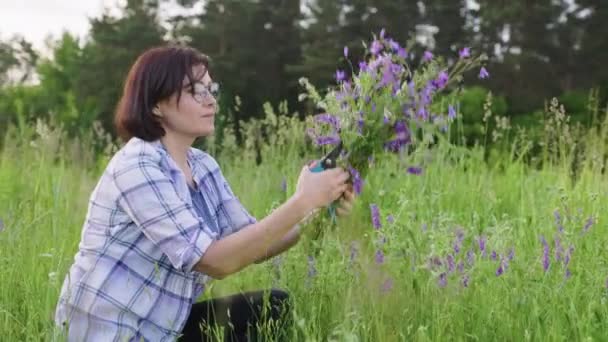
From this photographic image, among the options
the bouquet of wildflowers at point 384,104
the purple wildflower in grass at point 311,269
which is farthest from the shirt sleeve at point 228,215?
the bouquet of wildflowers at point 384,104

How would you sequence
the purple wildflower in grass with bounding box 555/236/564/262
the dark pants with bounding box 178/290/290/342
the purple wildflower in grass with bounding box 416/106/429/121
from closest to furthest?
the purple wildflower in grass with bounding box 416/106/429/121 → the purple wildflower in grass with bounding box 555/236/564/262 → the dark pants with bounding box 178/290/290/342

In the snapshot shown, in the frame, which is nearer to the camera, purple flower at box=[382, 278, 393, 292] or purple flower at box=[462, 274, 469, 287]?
purple flower at box=[382, 278, 393, 292]

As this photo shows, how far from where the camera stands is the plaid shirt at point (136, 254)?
1.96m

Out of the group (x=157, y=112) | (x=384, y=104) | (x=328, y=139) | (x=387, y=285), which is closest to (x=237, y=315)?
(x=387, y=285)

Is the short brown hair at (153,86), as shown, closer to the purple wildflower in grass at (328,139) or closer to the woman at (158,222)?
the woman at (158,222)

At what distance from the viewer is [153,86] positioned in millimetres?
2146

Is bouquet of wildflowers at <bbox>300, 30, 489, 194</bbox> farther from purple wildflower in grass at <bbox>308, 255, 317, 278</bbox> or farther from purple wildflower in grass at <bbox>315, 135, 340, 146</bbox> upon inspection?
purple wildflower in grass at <bbox>308, 255, 317, 278</bbox>

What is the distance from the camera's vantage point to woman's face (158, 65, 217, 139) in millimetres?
2150

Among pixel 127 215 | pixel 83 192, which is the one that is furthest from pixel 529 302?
pixel 83 192

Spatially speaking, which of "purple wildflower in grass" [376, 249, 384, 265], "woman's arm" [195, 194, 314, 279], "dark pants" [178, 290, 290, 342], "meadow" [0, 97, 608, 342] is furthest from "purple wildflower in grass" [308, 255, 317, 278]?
"woman's arm" [195, 194, 314, 279]

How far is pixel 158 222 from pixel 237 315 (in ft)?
2.18

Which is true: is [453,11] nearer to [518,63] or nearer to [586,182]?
[518,63]

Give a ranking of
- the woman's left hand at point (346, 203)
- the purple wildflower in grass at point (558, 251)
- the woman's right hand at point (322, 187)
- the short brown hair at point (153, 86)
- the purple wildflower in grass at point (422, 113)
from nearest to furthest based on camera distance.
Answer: the purple wildflower in grass at point (422, 113)
the woman's right hand at point (322, 187)
the woman's left hand at point (346, 203)
the short brown hair at point (153, 86)
the purple wildflower in grass at point (558, 251)

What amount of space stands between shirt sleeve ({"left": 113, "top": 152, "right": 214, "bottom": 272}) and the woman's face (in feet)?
0.69
